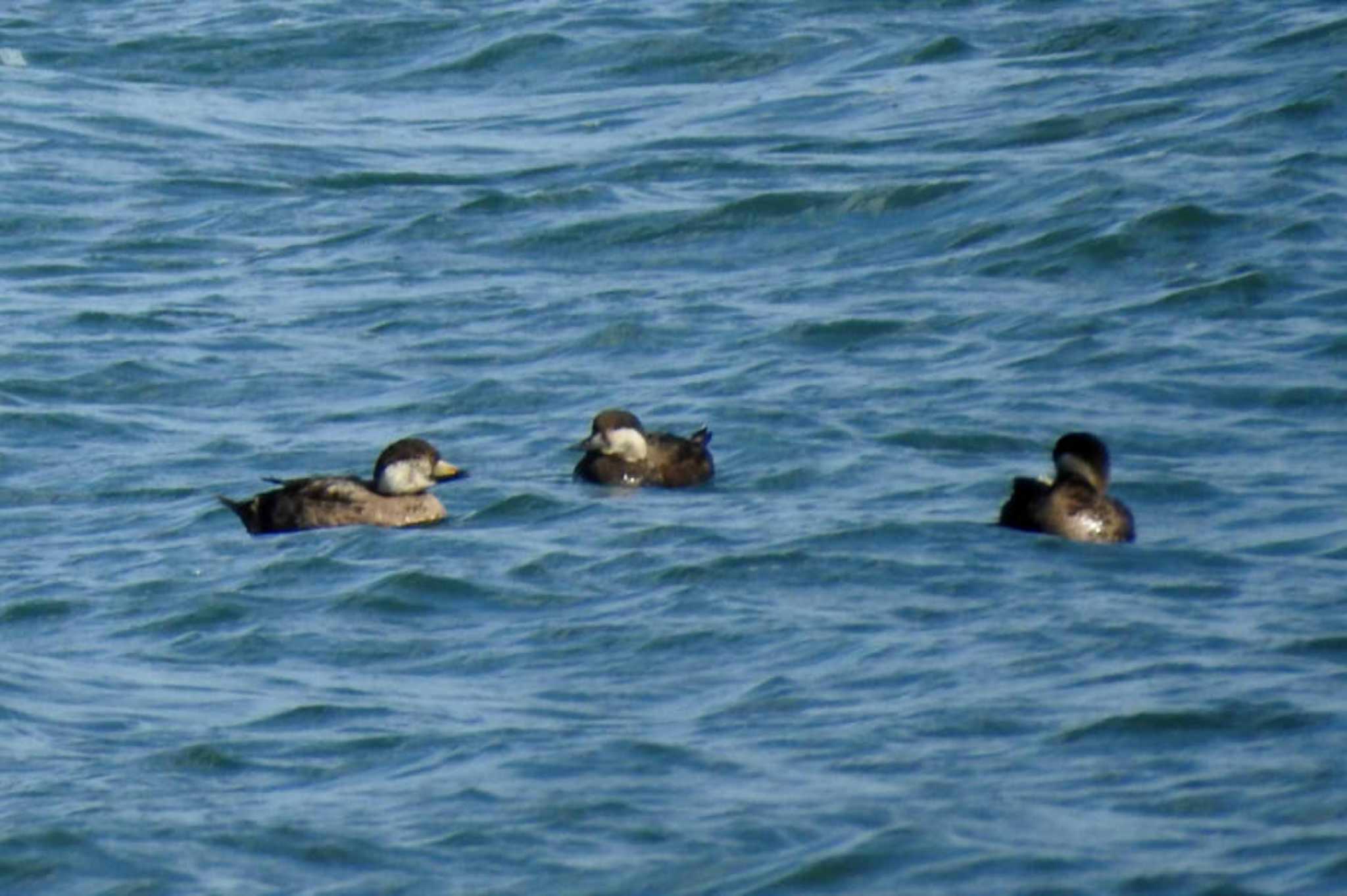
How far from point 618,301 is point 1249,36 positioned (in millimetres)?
6892

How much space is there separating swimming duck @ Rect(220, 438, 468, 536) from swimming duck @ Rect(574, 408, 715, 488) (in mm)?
710

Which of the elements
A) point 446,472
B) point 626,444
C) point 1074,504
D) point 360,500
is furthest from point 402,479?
point 1074,504

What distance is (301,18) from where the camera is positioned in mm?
24844

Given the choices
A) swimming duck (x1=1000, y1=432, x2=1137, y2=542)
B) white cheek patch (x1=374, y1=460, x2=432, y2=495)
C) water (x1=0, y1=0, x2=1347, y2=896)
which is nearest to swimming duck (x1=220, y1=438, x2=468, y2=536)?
white cheek patch (x1=374, y1=460, x2=432, y2=495)

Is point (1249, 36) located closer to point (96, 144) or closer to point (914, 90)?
point (914, 90)

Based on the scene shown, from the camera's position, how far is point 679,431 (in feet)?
46.6

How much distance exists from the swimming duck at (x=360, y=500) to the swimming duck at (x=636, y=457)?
710 mm

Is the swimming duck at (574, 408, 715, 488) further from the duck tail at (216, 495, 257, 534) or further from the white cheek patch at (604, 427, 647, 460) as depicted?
the duck tail at (216, 495, 257, 534)

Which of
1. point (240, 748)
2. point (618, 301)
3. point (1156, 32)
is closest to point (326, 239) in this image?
point (618, 301)

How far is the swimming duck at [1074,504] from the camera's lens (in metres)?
11.6

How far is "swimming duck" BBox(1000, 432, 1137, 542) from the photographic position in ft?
38.0

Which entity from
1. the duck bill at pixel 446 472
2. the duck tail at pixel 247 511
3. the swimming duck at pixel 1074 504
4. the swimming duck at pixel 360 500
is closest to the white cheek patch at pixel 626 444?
the duck bill at pixel 446 472

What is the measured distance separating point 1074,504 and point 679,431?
300 centimetres

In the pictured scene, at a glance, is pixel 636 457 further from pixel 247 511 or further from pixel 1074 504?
pixel 1074 504
